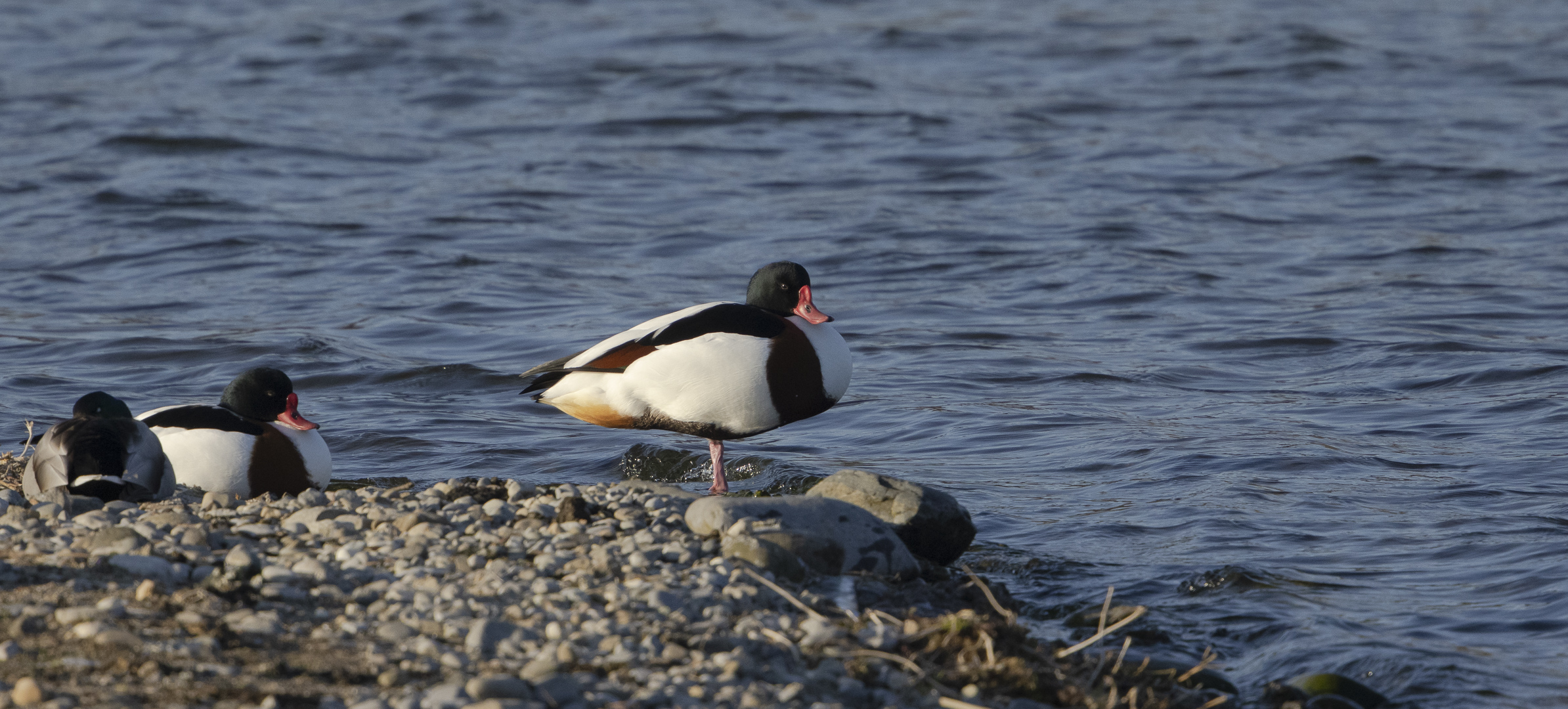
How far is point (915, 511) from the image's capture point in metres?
6.16

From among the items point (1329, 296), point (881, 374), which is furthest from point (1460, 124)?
point (881, 374)

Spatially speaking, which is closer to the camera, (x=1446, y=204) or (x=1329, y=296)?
(x=1329, y=296)

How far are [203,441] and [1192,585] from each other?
4.10m

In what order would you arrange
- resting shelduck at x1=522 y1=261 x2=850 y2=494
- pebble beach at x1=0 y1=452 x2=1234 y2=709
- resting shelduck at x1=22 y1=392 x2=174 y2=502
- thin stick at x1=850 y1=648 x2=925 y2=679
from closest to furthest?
pebble beach at x1=0 y1=452 x2=1234 y2=709 < thin stick at x1=850 y1=648 x2=925 y2=679 < resting shelduck at x1=22 y1=392 x2=174 y2=502 < resting shelduck at x1=522 y1=261 x2=850 y2=494

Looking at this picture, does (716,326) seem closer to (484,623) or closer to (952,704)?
(484,623)

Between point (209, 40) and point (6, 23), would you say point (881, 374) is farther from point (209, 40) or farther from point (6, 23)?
point (6, 23)

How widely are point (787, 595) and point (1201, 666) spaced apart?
126 cm

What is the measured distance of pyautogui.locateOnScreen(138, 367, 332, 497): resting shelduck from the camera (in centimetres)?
669

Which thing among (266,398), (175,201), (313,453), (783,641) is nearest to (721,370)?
(313,453)

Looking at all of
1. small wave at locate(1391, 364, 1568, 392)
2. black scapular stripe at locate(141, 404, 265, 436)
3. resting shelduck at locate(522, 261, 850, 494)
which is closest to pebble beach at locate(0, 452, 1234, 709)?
black scapular stripe at locate(141, 404, 265, 436)

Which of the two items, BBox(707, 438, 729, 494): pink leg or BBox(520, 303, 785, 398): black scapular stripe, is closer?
BBox(520, 303, 785, 398): black scapular stripe

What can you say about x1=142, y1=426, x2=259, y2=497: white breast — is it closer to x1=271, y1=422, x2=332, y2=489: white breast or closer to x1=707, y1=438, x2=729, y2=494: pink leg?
x1=271, y1=422, x2=332, y2=489: white breast

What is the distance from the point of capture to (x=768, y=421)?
738 cm

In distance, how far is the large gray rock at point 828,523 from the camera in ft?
18.1
